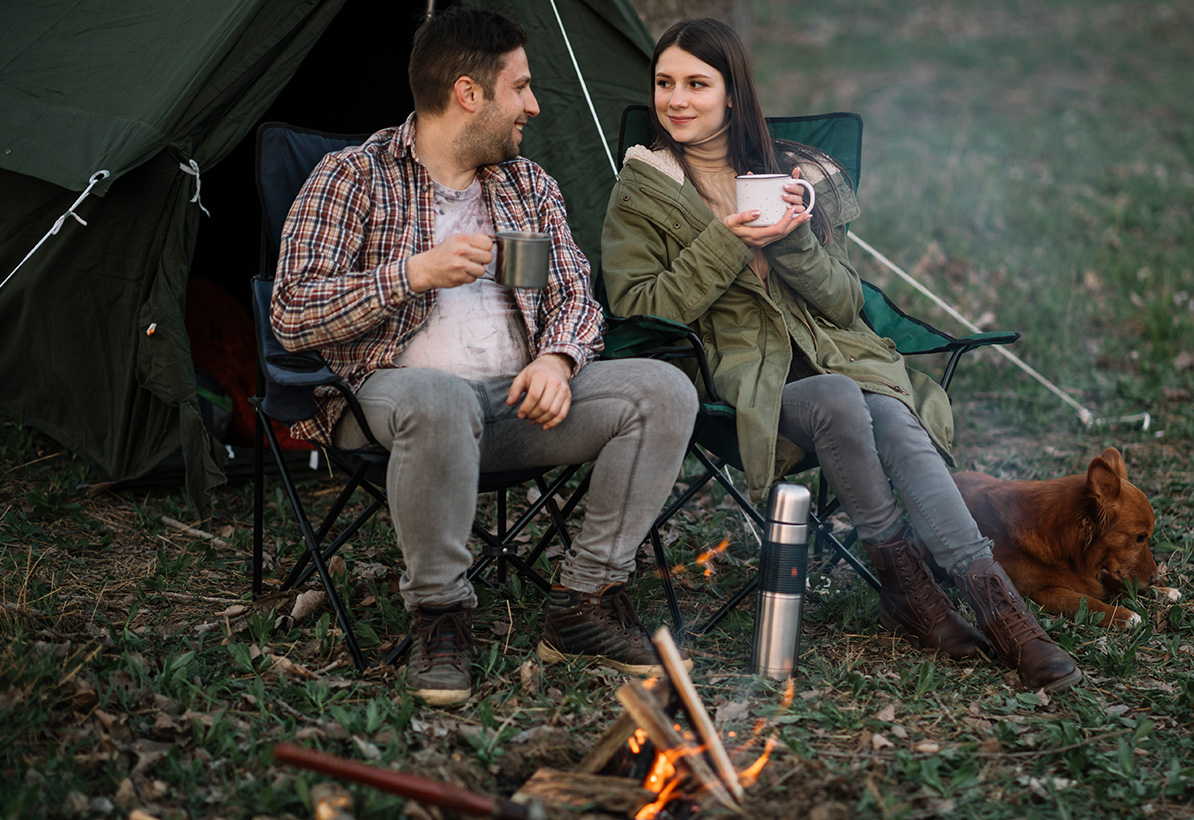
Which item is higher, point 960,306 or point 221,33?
point 221,33

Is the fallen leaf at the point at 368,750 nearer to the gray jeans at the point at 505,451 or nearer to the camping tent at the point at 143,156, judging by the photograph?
the gray jeans at the point at 505,451

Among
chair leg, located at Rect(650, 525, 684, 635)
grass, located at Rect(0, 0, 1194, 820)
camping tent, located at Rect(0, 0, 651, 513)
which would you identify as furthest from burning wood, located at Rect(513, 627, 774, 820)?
camping tent, located at Rect(0, 0, 651, 513)

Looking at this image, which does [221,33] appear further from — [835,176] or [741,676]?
[741,676]

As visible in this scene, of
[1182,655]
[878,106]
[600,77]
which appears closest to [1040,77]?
[878,106]

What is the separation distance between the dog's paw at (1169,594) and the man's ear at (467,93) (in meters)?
2.33

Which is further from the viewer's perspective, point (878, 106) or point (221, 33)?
point (878, 106)

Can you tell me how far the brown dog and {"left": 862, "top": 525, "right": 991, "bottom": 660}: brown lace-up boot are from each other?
403 millimetres

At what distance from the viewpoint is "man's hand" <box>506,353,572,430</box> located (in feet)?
7.69

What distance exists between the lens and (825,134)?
322 centimetres

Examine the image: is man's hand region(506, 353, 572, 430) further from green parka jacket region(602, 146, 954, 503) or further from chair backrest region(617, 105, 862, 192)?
chair backrest region(617, 105, 862, 192)

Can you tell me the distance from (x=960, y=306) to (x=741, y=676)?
3675 mm

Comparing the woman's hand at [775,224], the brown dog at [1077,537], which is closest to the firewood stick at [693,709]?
the woman's hand at [775,224]

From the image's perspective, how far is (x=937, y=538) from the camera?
8.41 ft

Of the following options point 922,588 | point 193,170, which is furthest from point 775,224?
point 193,170
